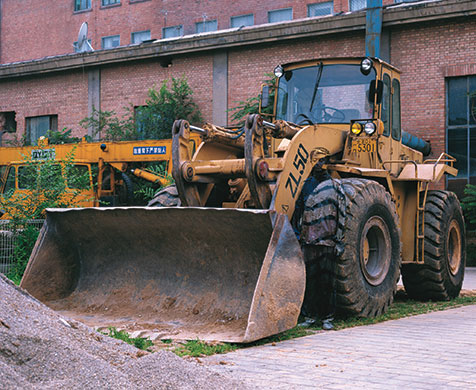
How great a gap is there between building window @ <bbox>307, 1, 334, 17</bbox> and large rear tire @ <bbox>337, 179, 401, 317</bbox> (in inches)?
963

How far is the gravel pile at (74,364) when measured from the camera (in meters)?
4.14

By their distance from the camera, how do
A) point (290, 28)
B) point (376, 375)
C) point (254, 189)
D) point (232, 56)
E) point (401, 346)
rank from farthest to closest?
point (232, 56), point (290, 28), point (254, 189), point (401, 346), point (376, 375)

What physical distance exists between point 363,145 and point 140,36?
28.9 m

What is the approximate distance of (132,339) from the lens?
603 cm

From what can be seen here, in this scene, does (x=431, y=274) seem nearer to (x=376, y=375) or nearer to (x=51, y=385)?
(x=376, y=375)

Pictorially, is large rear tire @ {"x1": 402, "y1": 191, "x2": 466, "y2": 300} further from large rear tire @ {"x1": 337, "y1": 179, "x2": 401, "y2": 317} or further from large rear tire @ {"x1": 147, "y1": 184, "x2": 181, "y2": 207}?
large rear tire @ {"x1": 147, "y1": 184, "x2": 181, "y2": 207}

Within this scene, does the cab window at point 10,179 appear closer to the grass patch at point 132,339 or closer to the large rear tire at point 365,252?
the large rear tire at point 365,252

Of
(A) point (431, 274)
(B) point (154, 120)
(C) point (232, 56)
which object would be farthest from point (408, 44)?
(A) point (431, 274)

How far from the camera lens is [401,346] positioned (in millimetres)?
6262

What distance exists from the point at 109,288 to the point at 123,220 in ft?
2.56

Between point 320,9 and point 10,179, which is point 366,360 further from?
point 320,9

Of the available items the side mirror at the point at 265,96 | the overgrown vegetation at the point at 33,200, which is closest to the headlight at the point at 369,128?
the side mirror at the point at 265,96

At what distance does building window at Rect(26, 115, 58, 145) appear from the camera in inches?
1069

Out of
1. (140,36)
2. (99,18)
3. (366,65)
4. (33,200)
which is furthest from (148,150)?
(99,18)
